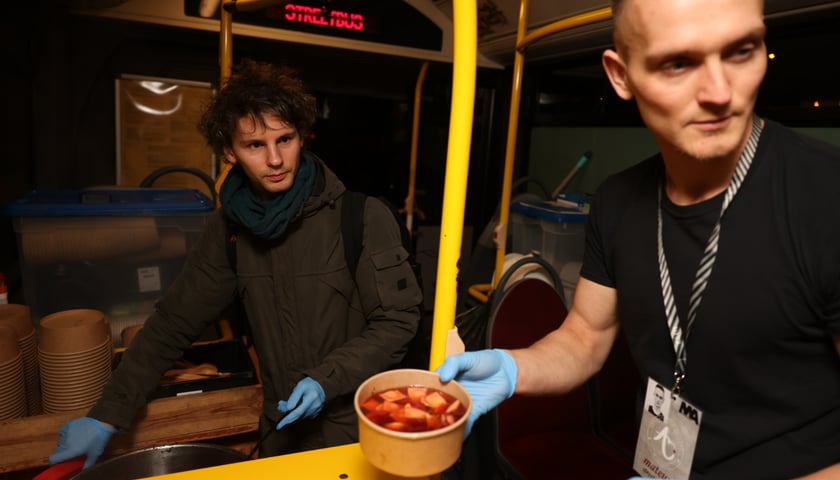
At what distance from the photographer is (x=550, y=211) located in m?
2.74

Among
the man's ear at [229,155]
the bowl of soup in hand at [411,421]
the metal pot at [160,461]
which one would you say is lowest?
the metal pot at [160,461]

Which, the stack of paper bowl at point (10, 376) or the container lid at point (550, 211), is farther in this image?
the container lid at point (550, 211)

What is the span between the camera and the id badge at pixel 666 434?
99 centimetres

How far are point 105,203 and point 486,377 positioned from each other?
1584 millimetres

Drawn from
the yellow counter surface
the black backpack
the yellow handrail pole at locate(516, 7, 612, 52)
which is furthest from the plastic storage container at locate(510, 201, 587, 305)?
the yellow counter surface

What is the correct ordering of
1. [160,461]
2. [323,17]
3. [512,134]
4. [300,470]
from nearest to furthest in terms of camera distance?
1. [300,470]
2. [160,461]
3. [512,134]
4. [323,17]

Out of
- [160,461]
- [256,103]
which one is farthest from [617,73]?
[160,461]

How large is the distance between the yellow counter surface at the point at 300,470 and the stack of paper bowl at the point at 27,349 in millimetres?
983

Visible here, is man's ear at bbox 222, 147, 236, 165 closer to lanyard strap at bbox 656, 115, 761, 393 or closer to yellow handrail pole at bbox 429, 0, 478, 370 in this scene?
yellow handrail pole at bbox 429, 0, 478, 370

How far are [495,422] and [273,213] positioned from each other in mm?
1041

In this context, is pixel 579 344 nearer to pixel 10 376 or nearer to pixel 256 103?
pixel 256 103

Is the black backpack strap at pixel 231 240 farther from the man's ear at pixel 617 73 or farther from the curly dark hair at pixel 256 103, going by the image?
the man's ear at pixel 617 73

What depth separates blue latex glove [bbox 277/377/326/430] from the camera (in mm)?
1275

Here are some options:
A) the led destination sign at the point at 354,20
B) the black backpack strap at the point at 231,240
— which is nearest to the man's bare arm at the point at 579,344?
the black backpack strap at the point at 231,240
